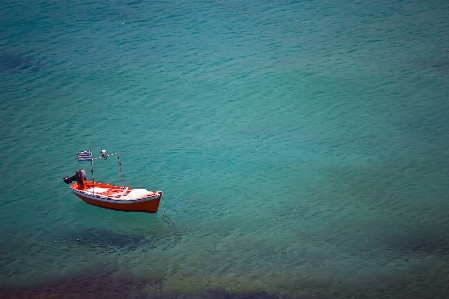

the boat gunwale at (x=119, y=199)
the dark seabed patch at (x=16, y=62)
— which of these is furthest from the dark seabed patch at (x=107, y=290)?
the dark seabed patch at (x=16, y=62)

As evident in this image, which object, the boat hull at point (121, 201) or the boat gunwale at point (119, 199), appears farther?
the boat hull at point (121, 201)

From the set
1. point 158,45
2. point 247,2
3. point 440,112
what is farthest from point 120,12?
point 440,112

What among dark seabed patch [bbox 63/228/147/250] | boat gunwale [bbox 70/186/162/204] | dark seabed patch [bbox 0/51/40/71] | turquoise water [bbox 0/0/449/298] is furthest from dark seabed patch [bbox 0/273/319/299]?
dark seabed patch [bbox 0/51/40/71]

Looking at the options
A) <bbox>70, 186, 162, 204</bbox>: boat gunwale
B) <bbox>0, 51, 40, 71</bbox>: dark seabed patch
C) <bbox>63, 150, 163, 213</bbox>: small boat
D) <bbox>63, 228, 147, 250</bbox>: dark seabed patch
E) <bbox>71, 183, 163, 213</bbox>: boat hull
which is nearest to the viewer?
<bbox>63, 228, 147, 250</bbox>: dark seabed patch

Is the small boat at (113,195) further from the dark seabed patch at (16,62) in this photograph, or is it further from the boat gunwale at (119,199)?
the dark seabed patch at (16,62)

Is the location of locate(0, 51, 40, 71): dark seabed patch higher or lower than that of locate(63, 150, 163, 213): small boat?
higher

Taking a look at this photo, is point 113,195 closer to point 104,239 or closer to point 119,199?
point 119,199

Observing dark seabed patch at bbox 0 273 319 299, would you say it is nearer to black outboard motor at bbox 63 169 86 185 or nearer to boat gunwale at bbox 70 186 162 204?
boat gunwale at bbox 70 186 162 204

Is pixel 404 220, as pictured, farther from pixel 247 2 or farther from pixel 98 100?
pixel 247 2
